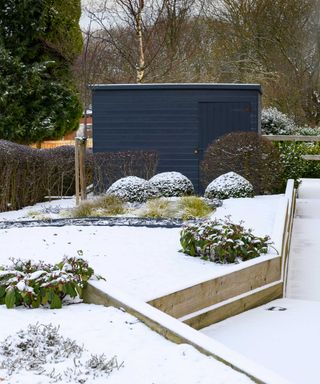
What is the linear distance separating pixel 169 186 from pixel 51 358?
846cm

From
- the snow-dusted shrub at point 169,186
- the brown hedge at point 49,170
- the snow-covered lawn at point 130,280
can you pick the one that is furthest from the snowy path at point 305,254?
the brown hedge at point 49,170

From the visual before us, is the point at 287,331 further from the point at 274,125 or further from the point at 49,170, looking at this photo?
the point at 274,125

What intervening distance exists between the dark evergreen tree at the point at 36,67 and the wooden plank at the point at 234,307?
15.0 meters

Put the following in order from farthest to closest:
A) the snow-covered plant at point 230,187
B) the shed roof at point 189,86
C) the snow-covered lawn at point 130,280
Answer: the shed roof at point 189,86 < the snow-covered plant at point 230,187 < the snow-covered lawn at point 130,280

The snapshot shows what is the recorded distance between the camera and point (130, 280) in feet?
20.4

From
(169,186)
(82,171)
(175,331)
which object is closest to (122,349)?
(175,331)

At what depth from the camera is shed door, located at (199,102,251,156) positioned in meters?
14.8

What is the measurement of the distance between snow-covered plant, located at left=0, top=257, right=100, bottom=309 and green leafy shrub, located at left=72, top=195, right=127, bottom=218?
500 cm

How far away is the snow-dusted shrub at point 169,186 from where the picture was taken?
12359 mm

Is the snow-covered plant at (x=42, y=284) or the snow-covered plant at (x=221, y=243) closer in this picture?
the snow-covered plant at (x=42, y=284)

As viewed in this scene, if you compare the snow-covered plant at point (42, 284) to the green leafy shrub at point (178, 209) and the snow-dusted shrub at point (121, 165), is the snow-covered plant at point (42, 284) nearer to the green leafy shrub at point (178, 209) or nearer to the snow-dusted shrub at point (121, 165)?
the green leafy shrub at point (178, 209)

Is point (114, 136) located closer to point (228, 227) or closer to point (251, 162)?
point (251, 162)

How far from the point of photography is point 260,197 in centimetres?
1256

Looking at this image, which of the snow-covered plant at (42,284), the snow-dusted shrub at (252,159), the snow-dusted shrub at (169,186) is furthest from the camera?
the snow-dusted shrub at (252,159)
